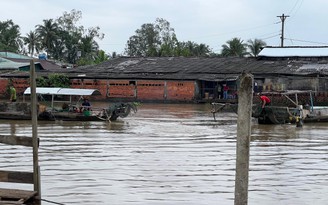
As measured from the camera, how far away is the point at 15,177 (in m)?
6.56

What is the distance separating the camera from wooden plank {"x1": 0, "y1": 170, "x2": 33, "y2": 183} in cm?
655

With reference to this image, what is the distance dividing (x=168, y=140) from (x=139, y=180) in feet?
21.0

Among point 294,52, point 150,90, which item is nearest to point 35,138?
point 150,90

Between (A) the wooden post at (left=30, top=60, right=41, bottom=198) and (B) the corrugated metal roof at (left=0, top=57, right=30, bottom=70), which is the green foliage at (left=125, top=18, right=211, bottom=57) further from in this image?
(A) the wooden post at (left=30, top=60, right=41, bottom=198)

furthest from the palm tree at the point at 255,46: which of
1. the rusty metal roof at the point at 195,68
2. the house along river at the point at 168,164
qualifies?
the house along river at the point at 168,164

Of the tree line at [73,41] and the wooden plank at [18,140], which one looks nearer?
the wooden plank at [18,140]

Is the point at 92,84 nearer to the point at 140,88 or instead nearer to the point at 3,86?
the point at 140,88

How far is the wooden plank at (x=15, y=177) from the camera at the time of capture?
6.55 meters

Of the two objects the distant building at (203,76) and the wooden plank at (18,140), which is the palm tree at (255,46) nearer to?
the distant building at (203,76)

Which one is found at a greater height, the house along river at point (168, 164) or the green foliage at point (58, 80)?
the green foliage at point (58, 80)

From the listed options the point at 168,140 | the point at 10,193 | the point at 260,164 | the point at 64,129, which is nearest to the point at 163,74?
the point at 64,129

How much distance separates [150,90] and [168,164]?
90.6ft

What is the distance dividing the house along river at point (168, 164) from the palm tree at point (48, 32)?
4297 centimetres

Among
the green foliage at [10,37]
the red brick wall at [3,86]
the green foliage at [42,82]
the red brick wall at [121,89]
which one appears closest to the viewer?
the red brick wall at [121,89]
